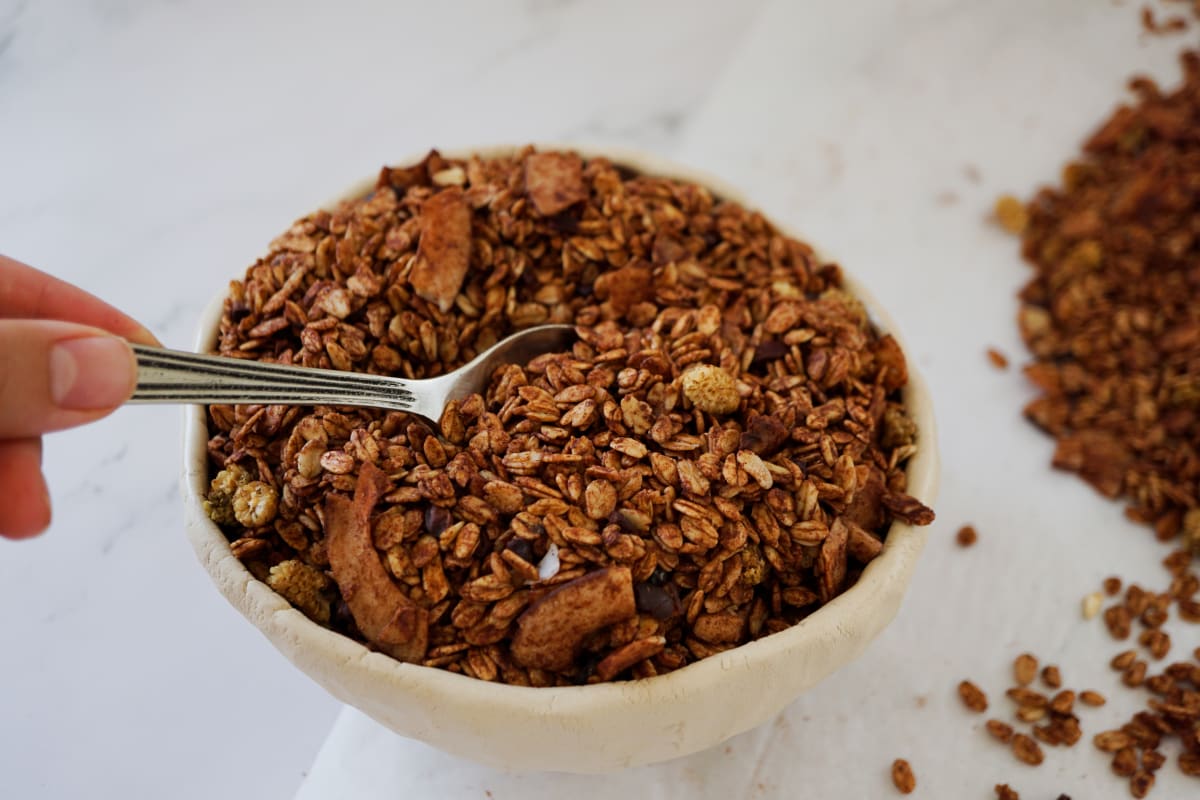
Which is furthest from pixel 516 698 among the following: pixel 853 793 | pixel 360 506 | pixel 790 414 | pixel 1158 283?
pixel 1158 283

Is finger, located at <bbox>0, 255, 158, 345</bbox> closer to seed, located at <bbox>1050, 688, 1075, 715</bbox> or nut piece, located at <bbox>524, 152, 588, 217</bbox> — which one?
nut piece, located at <bbox>524, 152, 588, 217</bbox>

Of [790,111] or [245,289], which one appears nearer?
[245,289]

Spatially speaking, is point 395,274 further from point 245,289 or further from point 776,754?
point 776,754

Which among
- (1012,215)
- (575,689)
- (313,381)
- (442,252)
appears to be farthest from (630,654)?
A: (1012,215)

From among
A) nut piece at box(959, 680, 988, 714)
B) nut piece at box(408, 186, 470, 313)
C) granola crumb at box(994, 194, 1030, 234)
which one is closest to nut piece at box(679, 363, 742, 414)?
nut piece at box(408, 186, 470, 313)

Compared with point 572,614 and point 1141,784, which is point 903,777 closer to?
point 1141,784
